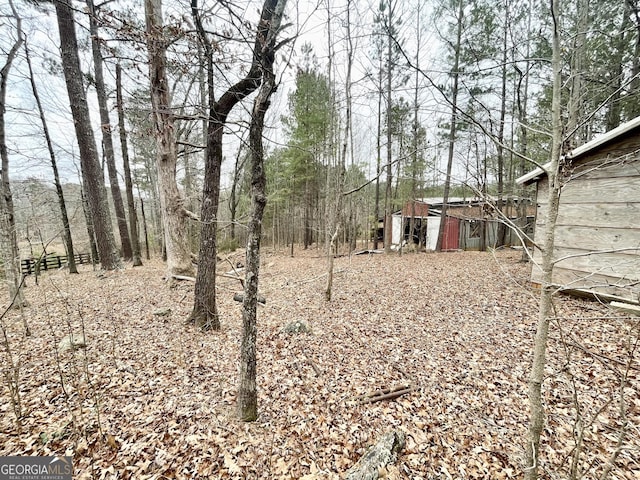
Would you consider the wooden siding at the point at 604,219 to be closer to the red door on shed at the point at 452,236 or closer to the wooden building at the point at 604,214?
the wooden building at the point at 604,214

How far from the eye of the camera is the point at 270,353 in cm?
421

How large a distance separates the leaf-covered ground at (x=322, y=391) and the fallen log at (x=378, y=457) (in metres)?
0.11

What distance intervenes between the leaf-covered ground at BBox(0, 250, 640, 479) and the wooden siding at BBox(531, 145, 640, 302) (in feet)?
2.56

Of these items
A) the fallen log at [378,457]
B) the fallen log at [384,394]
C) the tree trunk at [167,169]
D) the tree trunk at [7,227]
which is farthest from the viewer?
the tree trunk at [7,227]

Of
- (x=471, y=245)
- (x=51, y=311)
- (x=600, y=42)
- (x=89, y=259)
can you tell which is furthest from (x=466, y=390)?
(x=89, y=259)

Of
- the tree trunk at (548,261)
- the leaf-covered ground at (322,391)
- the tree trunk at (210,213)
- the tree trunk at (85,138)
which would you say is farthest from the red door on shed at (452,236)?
the tree trunk at (85,138)

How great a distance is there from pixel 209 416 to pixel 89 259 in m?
19.0

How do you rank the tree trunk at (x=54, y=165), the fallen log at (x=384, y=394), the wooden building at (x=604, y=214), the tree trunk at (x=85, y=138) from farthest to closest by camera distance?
the tree trunk at (x=54, y=165) → the tree trunk at (x=85, y=138) → the wooden building at (x=604, y=214) → the fallen log at (x=384, y=394)

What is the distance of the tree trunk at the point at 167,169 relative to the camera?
4.61 m

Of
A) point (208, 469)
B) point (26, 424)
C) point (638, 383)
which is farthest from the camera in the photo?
point (638, 383)

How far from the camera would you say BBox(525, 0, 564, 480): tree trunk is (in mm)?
1612

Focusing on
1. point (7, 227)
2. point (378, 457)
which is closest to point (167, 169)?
point (7, 227)

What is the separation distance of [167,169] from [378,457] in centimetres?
565

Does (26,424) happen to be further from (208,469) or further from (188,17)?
(188,17)
